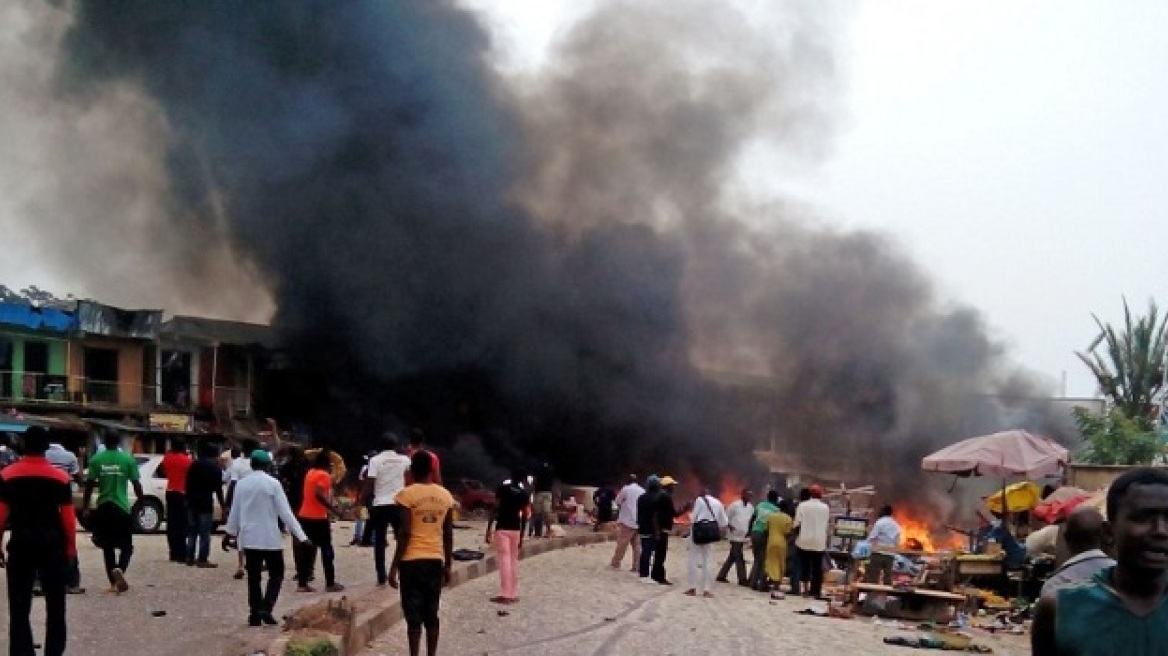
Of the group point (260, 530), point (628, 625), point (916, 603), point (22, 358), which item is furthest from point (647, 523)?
point (22, 358)

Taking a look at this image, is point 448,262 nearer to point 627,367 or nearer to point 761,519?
point 627,367

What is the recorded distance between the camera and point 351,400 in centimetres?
3503

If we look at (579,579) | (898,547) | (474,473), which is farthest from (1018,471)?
(474,473)

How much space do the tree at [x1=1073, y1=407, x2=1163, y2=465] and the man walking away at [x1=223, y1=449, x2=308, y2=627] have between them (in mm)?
21835

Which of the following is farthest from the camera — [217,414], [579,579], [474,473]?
[217,414]

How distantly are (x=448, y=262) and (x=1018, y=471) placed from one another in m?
20.8

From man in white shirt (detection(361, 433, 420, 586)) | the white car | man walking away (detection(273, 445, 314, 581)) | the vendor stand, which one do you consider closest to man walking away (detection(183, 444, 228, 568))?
man walking away (detection(273, 445, 314, 581))

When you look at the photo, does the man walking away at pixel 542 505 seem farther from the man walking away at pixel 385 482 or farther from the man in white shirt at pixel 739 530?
the man walking away at pixel 385 482

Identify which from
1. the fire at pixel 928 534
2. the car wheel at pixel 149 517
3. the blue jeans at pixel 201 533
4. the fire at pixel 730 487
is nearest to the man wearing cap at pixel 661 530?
the blue jeans at pixel 201 533

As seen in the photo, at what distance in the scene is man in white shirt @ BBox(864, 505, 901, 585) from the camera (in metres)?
16.0

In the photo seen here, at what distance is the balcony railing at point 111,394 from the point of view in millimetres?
31266

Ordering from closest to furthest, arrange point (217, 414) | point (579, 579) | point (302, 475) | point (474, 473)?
point (302, 475) < point (579, 579) < point (474, 473) < point (217, 414)

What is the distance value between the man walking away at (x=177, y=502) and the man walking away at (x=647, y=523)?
6379 millimetres

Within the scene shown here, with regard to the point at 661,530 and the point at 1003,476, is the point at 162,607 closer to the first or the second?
the point at 661,530
